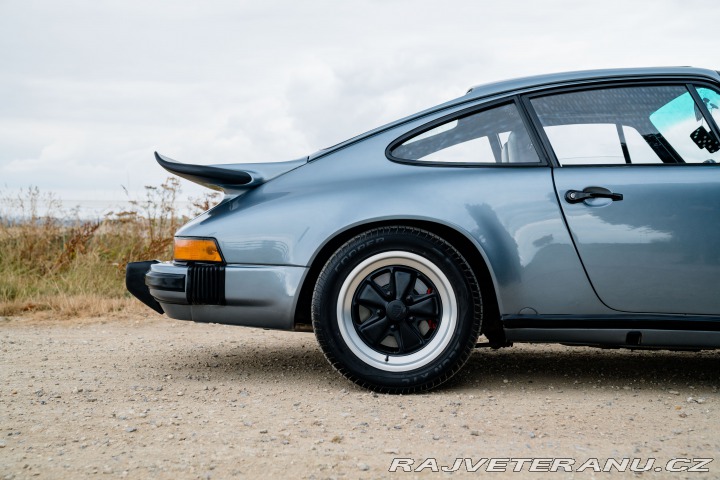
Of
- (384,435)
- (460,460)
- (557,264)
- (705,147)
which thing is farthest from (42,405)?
(705,147)

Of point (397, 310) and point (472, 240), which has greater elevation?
point (472, 240)

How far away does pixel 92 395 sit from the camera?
3.53m

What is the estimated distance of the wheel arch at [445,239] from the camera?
11.3ft

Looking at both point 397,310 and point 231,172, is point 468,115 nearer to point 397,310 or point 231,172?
point 397,310

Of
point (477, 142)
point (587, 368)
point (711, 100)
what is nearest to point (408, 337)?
point (477, 142)

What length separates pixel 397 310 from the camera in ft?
11.1

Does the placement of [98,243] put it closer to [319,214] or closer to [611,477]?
[319,214]

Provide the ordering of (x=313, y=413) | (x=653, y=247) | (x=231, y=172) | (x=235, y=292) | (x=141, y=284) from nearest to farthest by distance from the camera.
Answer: (x=313, y=413)
(x=653, y=247)
(x=235, y=292)
(x=231, y=172)
(x=141, y=284)

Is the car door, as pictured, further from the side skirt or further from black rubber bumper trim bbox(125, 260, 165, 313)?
black rubber bumper trim bbox(125, 260, 165, 313)

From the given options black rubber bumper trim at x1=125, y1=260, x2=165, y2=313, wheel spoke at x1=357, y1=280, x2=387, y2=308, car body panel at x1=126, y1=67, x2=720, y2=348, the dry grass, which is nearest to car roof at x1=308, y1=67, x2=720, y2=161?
car body panel at x1=126, y1=67, x2=720, y2=348

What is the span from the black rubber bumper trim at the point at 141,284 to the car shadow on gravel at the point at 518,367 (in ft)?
1.56

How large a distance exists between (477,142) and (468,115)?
6.0 inches

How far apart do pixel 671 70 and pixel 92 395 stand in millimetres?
3287

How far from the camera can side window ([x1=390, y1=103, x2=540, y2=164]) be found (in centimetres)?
354
